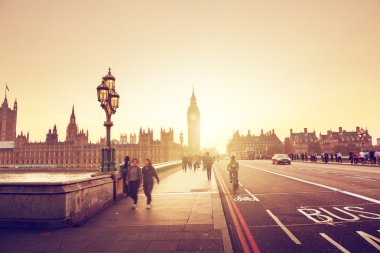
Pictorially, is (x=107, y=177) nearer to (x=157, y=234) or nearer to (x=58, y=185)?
(x=58, y=185)

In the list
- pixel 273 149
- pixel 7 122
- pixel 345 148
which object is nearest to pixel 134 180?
pixel 345 148

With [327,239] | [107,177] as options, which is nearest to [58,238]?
[107,177]

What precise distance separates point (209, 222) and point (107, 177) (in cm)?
524

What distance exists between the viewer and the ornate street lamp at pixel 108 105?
13.1 meters

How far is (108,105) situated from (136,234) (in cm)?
843

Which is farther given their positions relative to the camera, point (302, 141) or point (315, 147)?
point (302, 141)

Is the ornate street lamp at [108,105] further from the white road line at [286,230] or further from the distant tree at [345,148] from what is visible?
the distant tree at [345,148]

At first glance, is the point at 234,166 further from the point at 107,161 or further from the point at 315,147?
the point at 315,147

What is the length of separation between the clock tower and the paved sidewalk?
140 meters

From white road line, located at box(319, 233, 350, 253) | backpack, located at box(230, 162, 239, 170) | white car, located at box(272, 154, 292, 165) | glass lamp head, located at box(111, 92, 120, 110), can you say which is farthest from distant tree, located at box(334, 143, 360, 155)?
white road line, located at box(319, 233, 350, 253)

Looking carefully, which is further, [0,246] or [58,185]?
[58,185]

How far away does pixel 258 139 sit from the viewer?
186 m

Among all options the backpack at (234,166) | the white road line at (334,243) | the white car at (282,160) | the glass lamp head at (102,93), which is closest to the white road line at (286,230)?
the white road line at (334,243)

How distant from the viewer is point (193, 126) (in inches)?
6506
